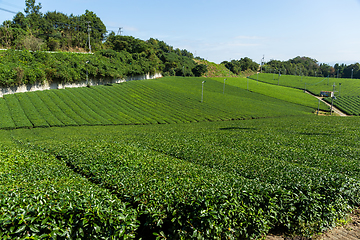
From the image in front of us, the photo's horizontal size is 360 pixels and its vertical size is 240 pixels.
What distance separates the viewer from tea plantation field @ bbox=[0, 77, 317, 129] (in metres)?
45.7

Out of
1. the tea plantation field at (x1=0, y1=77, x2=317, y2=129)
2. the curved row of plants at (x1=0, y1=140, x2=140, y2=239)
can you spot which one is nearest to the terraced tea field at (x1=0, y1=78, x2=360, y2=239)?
the curved row of plants at (x1=0, y1=140, x2=140, y2=239)

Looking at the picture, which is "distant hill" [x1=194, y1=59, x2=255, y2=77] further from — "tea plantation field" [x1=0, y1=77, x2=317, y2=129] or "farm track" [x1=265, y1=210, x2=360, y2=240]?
"farm track" [x1=265, y1=210, x2=360, y2=240]

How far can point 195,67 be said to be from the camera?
131 m

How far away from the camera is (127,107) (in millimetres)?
59469

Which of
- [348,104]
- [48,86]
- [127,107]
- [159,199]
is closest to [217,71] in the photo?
[348,104]

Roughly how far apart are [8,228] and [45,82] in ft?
203

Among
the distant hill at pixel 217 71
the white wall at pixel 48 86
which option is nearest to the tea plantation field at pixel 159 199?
the white wall at pixel 48 86

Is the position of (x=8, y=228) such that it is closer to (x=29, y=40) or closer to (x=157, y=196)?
(x=157, y=196)

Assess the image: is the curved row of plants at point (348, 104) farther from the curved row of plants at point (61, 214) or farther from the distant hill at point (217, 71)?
the curved row of plants at point (61, 214)

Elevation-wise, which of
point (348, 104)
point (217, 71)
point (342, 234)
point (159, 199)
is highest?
point (217, 71)

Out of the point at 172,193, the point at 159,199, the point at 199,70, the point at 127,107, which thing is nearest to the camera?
the point at 159,199

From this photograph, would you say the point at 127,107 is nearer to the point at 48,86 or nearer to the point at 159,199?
the point at 48,86

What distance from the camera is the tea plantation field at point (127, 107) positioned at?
45741mm

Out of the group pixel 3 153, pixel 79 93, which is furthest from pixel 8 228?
pixel 79 93
